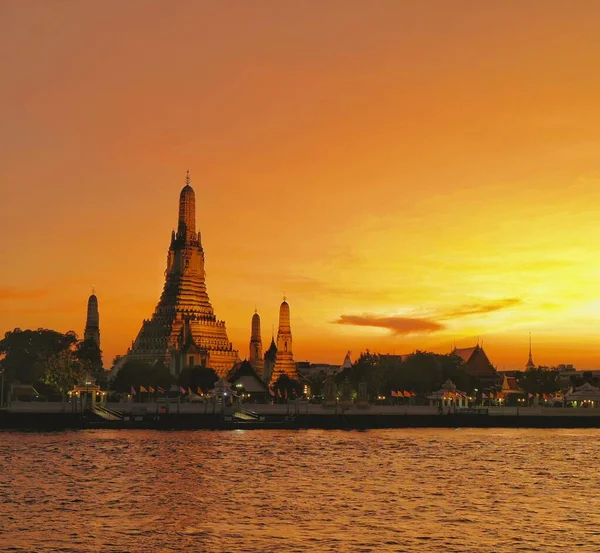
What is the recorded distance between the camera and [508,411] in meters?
140

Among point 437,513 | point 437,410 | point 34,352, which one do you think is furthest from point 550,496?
point 34,352

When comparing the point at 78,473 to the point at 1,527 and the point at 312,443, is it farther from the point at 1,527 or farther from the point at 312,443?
the point at 312,443

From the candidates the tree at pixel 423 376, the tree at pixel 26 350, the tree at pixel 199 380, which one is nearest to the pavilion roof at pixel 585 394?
the tree at pixel 423 376

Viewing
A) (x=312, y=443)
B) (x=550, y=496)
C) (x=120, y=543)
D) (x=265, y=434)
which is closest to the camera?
(x=120, y=543)

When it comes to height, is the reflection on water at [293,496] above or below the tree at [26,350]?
below

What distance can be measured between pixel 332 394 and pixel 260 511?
366 feet

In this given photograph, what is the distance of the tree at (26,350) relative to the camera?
156 meters

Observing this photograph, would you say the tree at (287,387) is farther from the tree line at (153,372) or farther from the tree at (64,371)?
the tree at (64,371)

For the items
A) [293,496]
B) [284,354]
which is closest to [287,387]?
[284,354]

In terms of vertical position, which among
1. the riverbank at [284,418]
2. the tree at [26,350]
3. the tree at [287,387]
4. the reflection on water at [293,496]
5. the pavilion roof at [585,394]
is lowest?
the reflection on water at [293,496]

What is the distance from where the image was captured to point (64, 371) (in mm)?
140750

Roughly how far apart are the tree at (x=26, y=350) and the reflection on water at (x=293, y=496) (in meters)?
60.5

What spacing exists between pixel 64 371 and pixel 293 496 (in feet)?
299

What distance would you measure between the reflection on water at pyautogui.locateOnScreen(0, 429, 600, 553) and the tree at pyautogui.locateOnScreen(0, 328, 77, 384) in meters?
60.5
